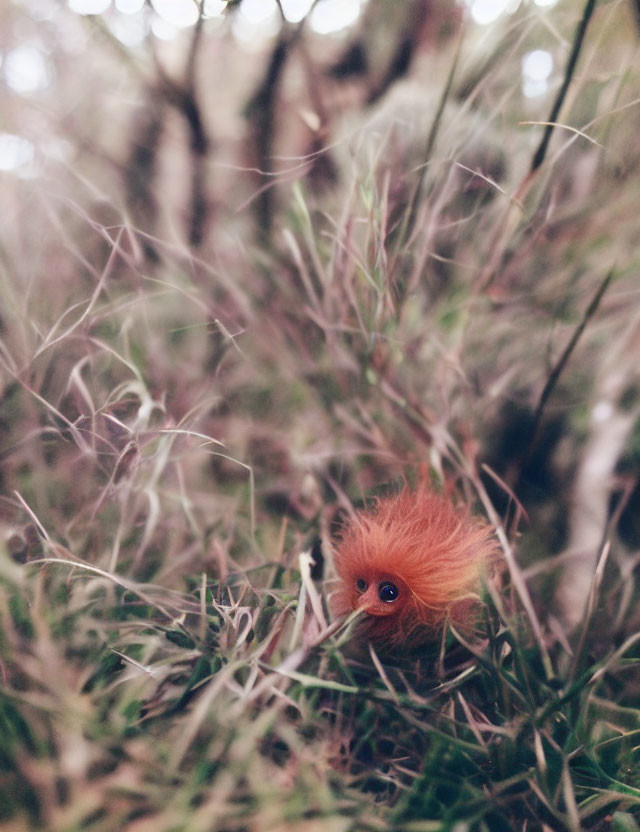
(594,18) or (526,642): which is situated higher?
(594,18)

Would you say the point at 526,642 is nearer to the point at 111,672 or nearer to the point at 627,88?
the point at 111,672

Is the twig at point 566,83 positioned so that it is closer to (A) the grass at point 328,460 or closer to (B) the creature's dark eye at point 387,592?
(A) the grass at point 328,460

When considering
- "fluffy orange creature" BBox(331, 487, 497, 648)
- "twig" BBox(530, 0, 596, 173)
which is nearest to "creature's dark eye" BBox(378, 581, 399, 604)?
"fluffy orange creature" BBox(331, 487, 497, 648)

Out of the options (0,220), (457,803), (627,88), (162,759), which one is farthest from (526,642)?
(0,220)

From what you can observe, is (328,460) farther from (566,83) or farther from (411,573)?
(566,83)

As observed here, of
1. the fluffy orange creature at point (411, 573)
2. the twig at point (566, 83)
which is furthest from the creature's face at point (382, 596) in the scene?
the twig at point (566, 83)

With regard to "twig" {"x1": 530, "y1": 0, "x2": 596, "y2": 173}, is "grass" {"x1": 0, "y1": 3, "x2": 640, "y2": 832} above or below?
below

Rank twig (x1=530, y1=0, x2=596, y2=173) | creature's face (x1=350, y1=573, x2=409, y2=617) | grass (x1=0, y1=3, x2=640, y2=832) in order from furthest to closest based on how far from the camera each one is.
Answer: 1. twig (x1=530, y1=0, x2=596, y2=173)
2. creature's face (x1=350, y1=573, x2=409, y2=617)
3. grass (x1=0, y1=3, x2=640, y2=832)

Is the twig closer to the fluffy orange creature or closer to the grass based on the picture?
the grass
